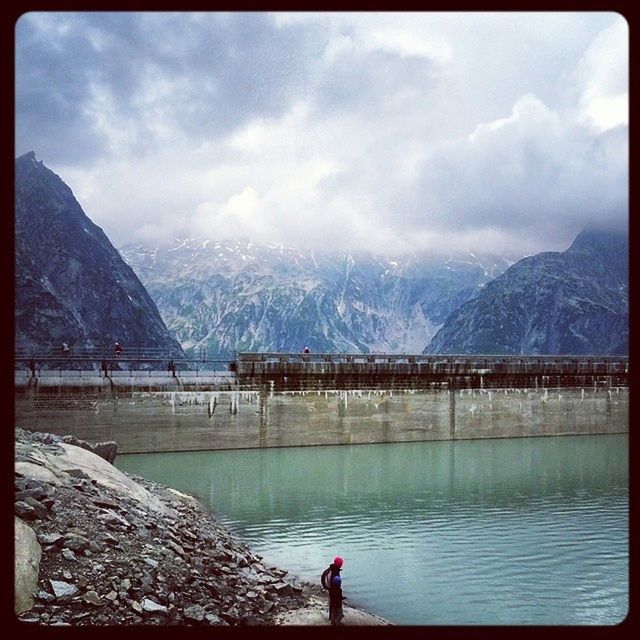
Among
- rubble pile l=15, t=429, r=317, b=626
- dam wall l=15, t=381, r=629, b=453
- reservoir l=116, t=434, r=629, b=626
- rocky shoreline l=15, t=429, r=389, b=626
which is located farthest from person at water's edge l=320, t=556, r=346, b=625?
dam wall l=15, t=381, r=629, b=453

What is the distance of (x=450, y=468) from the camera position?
28.1m

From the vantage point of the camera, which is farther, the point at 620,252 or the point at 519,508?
the point at 620,252

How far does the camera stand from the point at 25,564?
9094 mm

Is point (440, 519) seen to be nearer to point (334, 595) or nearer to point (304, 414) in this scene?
point (334, 595)

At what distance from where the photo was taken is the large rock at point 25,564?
8.70 metres

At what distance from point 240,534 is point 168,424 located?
13233 millimetres

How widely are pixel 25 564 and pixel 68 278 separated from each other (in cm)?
8910

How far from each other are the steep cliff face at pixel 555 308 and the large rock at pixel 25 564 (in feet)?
473

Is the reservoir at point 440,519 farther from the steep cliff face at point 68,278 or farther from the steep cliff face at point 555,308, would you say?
the steep cliff face at point 555,308

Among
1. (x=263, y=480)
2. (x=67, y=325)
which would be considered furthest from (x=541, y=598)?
(x=67, y=325)
